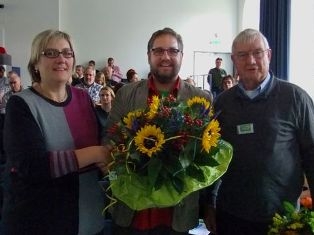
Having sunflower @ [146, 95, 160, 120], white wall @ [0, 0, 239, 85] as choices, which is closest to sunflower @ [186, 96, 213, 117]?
sunflower @ [146, 95, 160, 120]

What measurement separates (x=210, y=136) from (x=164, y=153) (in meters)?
0.18

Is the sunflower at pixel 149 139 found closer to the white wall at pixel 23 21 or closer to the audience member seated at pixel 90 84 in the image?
the audience member seated at pixel 90 84

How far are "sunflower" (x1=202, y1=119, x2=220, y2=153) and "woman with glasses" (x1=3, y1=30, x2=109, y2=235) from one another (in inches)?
16.9

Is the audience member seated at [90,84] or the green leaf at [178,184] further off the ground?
the audience member seated at [90,84]

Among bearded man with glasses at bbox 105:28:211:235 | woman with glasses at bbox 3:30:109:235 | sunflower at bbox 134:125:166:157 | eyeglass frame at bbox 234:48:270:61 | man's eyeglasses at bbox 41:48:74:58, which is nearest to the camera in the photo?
sunflower at bbox 134:125:166:157

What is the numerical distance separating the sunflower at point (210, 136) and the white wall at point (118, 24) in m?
9.64

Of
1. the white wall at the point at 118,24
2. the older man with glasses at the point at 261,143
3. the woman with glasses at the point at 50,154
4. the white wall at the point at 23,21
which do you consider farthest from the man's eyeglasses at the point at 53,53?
the white wall at the point at 23,21

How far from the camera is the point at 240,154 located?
1975mm

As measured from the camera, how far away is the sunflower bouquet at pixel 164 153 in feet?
4.79

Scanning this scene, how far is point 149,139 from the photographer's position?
57.0 inches

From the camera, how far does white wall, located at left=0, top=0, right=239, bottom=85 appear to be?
1093cm

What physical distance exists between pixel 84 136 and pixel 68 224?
385mm

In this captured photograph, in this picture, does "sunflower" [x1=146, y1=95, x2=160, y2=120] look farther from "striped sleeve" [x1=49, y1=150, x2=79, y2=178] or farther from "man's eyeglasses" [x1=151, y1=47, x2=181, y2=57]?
"man's eyeglasses" [x1=151, y1=47, x2=181, y2=57]

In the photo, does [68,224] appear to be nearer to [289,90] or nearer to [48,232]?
[48,232]
